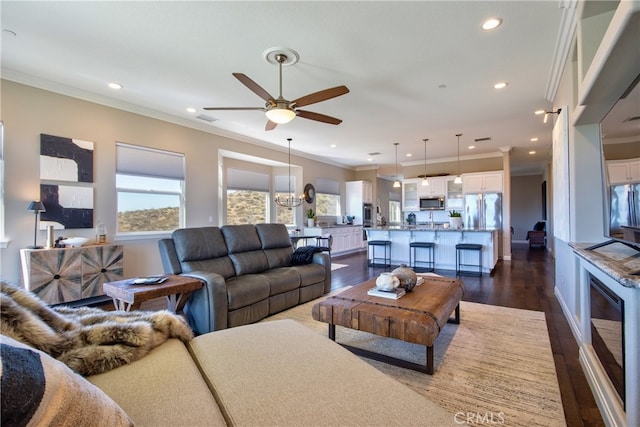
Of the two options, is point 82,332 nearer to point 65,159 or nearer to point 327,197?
point 65,159

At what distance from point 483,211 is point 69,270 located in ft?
28.0

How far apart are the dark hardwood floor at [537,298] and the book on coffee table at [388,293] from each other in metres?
1.21

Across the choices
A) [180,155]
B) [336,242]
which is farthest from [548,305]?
[180,155]

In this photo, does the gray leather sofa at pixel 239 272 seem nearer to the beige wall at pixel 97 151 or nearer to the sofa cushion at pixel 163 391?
the sofa cushion at pixel 163 391

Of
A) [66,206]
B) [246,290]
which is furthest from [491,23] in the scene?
[66,206]

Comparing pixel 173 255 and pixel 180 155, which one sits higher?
pixel 180 155

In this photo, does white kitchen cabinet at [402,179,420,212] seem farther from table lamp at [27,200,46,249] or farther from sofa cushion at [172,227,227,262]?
table lamp at [27,200,46,249]

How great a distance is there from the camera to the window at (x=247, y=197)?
709cm

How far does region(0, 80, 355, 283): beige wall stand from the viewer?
3570 mm

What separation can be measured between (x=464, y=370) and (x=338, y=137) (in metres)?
5.18

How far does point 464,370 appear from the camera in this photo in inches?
87.7

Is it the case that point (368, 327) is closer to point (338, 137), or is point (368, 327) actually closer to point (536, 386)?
point (536, 386)

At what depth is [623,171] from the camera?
1.80 metres

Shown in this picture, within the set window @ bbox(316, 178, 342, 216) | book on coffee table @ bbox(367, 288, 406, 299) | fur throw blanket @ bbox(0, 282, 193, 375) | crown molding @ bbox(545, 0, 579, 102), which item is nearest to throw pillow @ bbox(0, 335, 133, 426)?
fur throw blanket @ bbox(0, 282, 193, 375)
